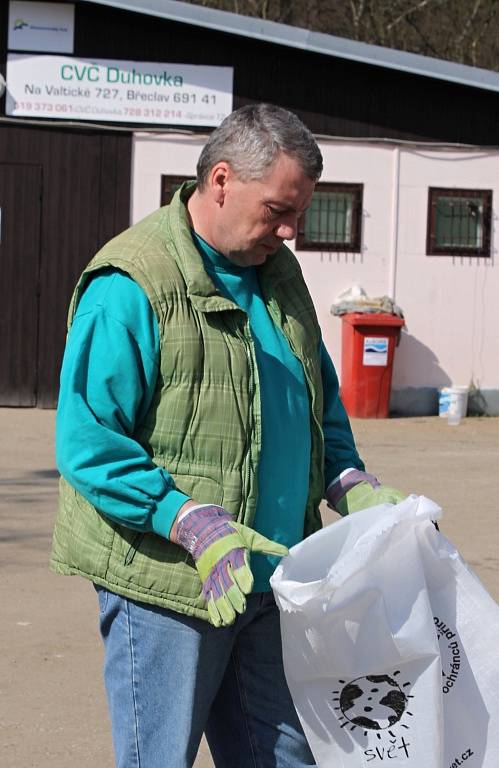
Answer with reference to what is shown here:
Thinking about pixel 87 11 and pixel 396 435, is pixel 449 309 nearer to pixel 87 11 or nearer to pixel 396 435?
pixel 396 435

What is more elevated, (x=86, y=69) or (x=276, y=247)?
(x=86, y=69)

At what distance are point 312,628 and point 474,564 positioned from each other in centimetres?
462

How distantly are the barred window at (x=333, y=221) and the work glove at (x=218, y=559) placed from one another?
38.1 feet

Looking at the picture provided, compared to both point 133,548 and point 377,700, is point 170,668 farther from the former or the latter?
point 377,700

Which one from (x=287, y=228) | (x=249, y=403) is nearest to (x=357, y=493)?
(x=249, y=403)

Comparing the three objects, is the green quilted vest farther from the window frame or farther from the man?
the window frame

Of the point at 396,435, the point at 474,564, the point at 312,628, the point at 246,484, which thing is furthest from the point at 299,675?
the point at 396,435

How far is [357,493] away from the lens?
3197mm

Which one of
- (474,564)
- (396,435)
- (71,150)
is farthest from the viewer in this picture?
(71,150)

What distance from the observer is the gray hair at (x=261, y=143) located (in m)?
2.77

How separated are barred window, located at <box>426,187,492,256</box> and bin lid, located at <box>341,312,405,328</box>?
1160mm

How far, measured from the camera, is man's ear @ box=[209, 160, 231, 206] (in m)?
2.82

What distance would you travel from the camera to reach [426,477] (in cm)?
1018

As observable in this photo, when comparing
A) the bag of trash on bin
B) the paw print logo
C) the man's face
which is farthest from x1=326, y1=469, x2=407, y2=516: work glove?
the man's face
